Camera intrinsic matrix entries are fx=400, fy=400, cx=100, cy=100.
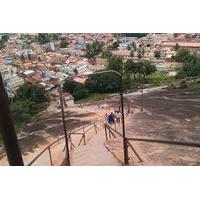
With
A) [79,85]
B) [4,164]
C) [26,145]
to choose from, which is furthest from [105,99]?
[4,164]

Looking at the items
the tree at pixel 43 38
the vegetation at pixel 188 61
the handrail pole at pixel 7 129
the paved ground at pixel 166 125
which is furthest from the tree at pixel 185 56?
the handrail pole at pixel 7 129

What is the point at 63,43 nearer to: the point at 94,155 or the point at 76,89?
the point at 76,89

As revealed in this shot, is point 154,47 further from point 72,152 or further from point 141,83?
point 72,152

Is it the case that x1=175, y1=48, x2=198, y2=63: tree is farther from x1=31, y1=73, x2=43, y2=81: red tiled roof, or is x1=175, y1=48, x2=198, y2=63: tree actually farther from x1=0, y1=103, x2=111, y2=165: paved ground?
x1=31, y1=73, x2=43, y2=81: red tiled roof

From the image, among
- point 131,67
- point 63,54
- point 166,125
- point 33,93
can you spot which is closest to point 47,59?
point 63,54

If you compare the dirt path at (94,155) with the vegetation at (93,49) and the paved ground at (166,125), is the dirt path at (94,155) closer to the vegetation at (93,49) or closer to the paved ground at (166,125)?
the paved ground at (166,125)

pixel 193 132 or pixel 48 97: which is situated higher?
pixel 48 97
